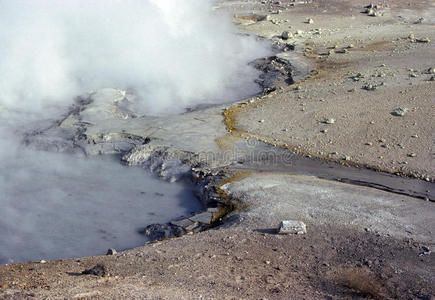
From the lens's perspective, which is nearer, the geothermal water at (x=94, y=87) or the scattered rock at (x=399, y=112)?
the geothermal water at (x=94, y=87)

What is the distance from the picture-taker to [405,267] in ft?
16.6

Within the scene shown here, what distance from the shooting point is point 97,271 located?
194 inches

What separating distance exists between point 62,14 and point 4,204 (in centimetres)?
689

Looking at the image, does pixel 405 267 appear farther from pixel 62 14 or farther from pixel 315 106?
pixel 62 14

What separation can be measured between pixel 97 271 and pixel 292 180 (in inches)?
124

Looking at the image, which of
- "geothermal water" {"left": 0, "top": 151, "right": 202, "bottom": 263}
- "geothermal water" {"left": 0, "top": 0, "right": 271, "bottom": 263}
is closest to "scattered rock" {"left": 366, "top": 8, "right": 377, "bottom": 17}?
"geothermal water" {"left": 0, "top": 0, "right": 271, "bottom": 263}

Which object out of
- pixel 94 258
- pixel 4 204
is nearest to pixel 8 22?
pixel 4 204

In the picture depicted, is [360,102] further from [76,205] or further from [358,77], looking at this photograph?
[76,205]

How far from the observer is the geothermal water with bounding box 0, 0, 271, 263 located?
21.5ft

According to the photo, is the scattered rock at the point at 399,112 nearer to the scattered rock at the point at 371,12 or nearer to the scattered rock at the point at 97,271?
the scattered rock at the point at 97,271

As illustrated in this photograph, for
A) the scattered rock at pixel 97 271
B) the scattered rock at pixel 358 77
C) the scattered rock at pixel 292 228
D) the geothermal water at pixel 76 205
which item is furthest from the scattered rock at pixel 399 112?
the scattered rock at pixel 97 271

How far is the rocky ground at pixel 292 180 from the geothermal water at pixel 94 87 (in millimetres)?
483

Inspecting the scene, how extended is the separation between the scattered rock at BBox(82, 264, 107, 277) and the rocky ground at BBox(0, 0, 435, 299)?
1 centimetres

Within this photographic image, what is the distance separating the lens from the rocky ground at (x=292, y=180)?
4.78 meters
